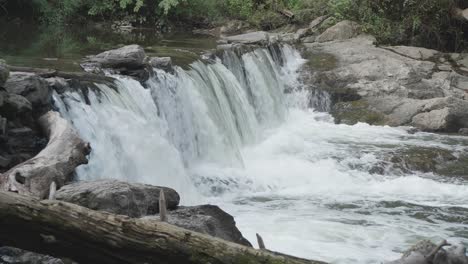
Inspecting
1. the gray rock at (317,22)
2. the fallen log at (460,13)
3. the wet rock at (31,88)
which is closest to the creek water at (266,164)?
the wet rock at (31,88)

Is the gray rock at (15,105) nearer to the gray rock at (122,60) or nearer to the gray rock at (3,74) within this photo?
the gray rock at (3,74)

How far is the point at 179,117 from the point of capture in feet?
37.9

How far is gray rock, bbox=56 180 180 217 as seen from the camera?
19.0 feet

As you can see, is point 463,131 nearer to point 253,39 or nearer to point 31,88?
point 253,39

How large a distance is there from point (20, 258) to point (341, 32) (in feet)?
53.3

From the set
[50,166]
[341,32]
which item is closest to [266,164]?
[50,166]

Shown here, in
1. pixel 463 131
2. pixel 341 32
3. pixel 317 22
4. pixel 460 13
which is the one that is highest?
pixel 460 13

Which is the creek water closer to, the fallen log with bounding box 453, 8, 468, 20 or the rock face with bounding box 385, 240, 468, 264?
the rock face with bounding box 385, 240, 468, 264

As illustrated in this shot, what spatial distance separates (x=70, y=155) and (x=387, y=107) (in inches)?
413

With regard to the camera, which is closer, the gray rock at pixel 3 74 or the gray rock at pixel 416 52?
the gray rock at pixel 3 74

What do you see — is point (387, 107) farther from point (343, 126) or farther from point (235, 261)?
point (235, 261)

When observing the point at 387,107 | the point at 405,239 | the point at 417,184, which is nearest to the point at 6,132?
the point at 405,239

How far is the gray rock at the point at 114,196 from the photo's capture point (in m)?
5.79

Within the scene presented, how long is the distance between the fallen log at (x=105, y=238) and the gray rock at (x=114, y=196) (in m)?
1.68
